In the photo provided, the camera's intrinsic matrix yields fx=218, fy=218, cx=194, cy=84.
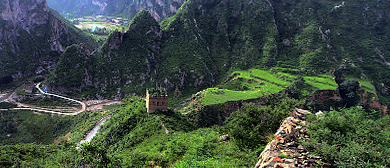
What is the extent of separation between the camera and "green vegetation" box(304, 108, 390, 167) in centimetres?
1115

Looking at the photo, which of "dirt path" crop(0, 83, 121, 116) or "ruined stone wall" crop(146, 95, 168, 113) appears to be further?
"dirt path" crop(0, 83, 121, 116)

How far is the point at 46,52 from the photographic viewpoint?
138625 mm

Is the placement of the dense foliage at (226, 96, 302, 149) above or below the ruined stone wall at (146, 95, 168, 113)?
above

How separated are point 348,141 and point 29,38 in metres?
167

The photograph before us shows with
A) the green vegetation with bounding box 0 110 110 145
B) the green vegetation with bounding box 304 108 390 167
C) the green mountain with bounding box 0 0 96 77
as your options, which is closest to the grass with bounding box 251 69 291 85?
the green vegetation with bounding box 0 110 110 145

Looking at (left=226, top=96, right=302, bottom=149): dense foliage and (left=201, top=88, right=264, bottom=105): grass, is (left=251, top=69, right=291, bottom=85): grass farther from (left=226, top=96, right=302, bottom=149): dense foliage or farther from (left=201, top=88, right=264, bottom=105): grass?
(left=226, top=96, right=302, bottom=149): dense foliage

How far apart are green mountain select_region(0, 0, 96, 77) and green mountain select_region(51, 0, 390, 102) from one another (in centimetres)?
3405

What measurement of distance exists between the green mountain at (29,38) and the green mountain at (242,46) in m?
34.1

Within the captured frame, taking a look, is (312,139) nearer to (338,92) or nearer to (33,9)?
(338,92)

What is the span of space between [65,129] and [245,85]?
70634mm

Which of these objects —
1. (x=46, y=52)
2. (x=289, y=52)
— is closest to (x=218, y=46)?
(x=289, y=52)

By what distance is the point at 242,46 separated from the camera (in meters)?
128

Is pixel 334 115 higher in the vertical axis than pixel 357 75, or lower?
higher

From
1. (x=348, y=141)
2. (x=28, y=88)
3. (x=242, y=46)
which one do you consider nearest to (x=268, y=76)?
(x=242, y=46)
